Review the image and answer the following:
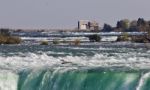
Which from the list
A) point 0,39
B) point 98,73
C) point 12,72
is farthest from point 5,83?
point 0,39

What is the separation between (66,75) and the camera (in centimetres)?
2105

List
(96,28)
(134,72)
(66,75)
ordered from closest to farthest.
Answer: (134,72) → (66,75) → (96,28)

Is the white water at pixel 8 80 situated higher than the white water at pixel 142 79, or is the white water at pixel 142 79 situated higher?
the white water at pixel 142 79

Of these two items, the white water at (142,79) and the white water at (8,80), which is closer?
the white water at (142,79)

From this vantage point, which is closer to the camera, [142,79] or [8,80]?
[142,79]

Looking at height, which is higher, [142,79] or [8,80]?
[142,79]

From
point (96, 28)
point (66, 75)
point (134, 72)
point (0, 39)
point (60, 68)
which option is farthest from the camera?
point (96, 28)

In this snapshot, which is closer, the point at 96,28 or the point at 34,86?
the point at 34,86

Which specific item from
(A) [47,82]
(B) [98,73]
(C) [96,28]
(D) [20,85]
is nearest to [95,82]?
(B) [98,73]

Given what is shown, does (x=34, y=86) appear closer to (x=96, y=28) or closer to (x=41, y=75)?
(x=41, y=75)

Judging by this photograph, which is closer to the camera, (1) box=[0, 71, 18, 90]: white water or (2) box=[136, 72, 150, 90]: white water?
(2) box=[136, 72, 150, 90]: white water

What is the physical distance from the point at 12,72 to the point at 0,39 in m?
43.7

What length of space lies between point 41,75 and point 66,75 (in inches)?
45.4

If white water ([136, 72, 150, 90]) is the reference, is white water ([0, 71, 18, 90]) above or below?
below
